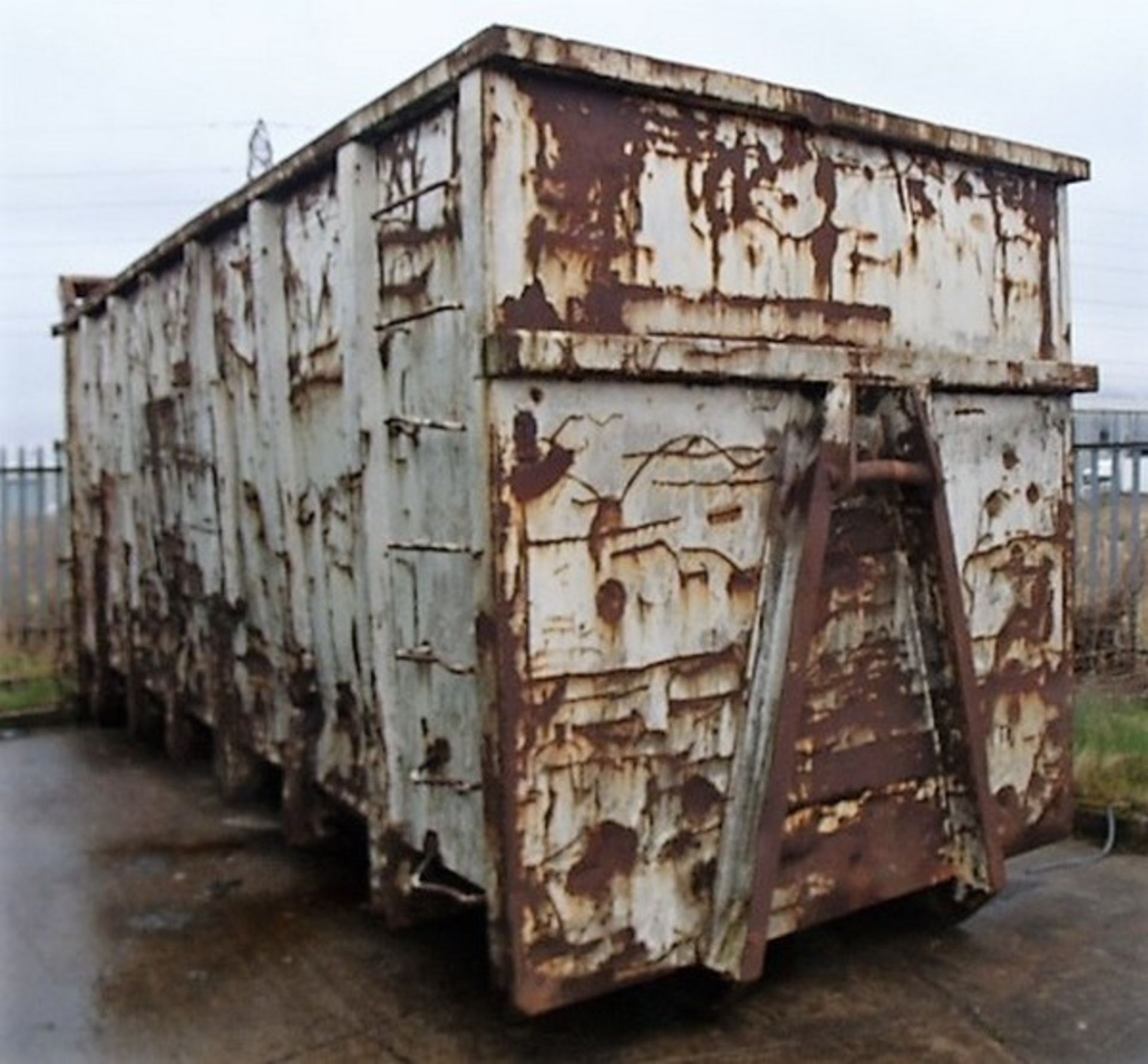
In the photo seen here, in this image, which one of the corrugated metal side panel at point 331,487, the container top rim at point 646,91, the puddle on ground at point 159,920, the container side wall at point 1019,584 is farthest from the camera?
the puddle on ground at point 159,920

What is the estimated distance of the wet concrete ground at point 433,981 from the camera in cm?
299

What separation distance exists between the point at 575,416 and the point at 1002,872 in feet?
5.99

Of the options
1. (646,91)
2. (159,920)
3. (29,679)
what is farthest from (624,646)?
(29,679)

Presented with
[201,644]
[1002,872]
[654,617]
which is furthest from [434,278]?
[201,644]

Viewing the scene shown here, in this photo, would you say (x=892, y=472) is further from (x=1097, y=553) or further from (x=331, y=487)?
(x=1097, y=553)

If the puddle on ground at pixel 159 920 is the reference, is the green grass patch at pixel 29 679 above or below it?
above

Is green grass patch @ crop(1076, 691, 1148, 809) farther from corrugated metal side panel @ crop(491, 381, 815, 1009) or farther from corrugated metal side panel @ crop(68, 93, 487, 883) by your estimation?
corrugated metal side panel @ crop(68, 93, 487, 883)

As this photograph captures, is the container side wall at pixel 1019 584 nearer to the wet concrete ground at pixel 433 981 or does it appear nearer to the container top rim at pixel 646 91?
the wet concrete ground at pixel 433 981

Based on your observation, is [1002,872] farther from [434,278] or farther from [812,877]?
[434,278]

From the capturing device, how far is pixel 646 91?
2867mm

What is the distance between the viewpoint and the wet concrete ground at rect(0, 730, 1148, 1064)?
9.81 feet

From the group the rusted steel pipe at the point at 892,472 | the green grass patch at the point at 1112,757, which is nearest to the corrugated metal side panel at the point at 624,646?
the rusted steel pipe at the point at 892,472

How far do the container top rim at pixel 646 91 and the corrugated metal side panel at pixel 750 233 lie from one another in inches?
1.8

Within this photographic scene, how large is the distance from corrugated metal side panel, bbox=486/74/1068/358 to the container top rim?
0.15 feet
